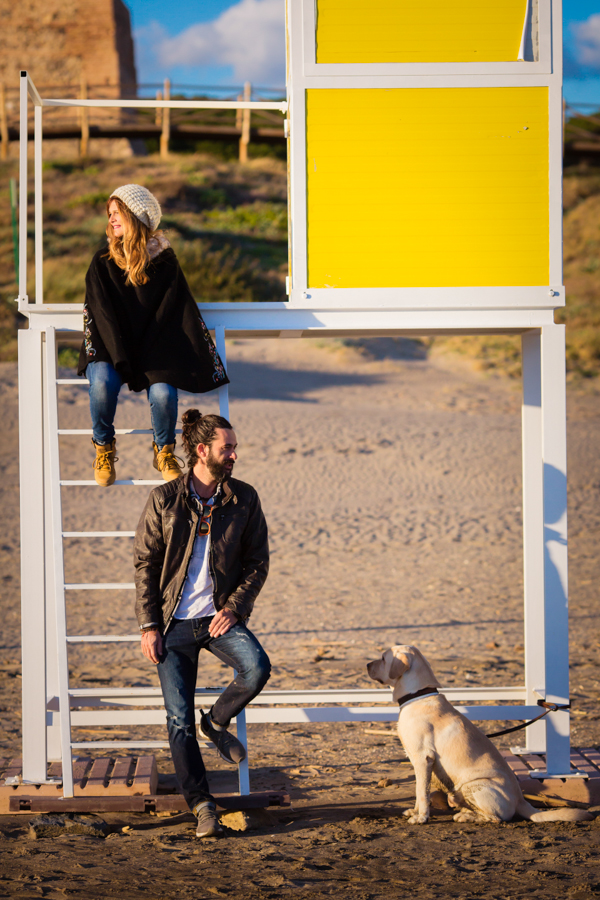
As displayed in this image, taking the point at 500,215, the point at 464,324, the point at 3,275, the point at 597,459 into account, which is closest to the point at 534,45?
the point at 500,215

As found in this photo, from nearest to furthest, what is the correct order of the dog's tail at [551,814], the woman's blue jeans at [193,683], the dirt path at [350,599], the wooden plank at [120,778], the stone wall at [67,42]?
the dirt path at [350,599] → the woman's blue jeans at [193,683] → the dog's tail at [551,814] → the wooden plank at [120,778] → the stone wall at [67,42]

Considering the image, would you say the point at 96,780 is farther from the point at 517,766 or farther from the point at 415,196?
the point at 415,196

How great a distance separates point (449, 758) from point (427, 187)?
3135mm

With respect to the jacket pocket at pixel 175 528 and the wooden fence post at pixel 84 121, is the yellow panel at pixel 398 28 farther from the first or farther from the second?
the wooden fence post at pixel 84 121

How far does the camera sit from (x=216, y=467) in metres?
4.25

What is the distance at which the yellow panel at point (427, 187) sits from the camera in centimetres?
490

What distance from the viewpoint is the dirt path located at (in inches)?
144

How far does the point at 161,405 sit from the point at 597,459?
13.1 meters

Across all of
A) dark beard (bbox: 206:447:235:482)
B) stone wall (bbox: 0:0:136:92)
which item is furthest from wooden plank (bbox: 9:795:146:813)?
stone wall (bbox: 0:0:136:92)

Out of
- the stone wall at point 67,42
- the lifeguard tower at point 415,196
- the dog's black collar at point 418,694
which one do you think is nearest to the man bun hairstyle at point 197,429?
the lifeguard tower at point 415,196

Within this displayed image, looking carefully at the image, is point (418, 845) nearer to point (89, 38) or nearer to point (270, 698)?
point (270, 698)

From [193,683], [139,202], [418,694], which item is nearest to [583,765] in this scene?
[418,694]

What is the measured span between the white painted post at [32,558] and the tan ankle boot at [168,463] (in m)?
0.80

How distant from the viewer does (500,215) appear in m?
4.93
